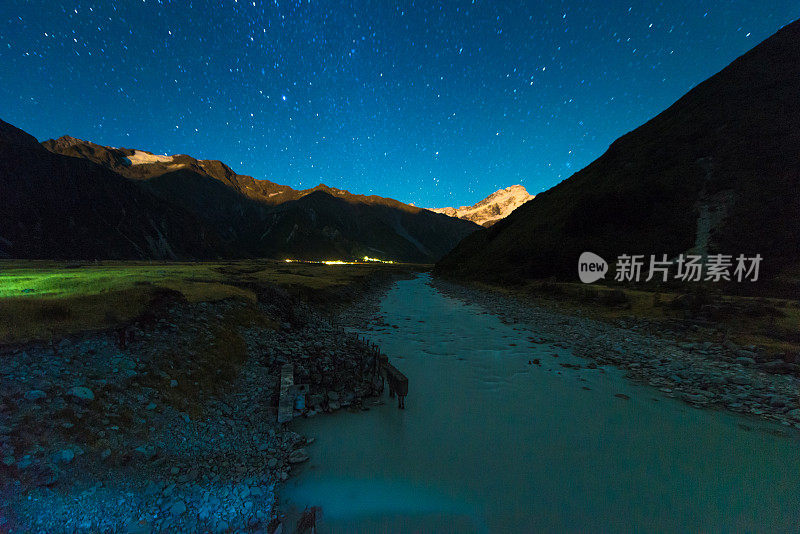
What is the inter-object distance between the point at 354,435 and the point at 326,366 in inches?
194

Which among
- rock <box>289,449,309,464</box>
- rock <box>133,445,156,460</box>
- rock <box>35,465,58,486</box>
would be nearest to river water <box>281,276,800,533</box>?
rock <box>289,449,309,464</box>

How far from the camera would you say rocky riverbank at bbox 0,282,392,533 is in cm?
564

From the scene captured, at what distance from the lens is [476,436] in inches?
395

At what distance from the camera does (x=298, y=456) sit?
8.21 metres

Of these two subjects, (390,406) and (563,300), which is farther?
(563,300)

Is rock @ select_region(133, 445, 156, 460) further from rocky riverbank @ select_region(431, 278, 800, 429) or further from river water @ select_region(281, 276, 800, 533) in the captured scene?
rocky riverbank @ select_region(431, 278, 800, 429)

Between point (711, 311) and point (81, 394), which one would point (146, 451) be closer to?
point (81, 394)

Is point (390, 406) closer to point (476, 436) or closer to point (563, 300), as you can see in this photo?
point (476, 436)

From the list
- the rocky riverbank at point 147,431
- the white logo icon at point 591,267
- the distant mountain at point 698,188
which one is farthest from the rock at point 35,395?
the white logo icon at point 591,267

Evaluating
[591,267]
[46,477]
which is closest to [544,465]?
[46,477]

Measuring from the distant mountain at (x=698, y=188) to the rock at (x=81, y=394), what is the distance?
48143 millimetres

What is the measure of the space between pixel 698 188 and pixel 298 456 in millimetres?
64484

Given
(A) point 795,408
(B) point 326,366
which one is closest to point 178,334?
(B) point 326,366

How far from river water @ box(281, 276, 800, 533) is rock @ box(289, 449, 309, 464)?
21cm
